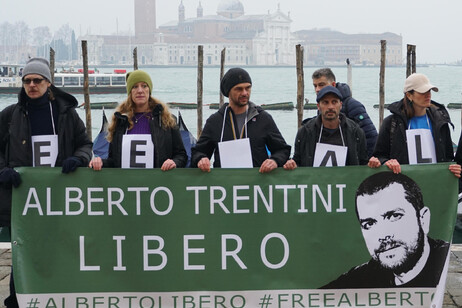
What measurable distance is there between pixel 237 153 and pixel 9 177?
1276 mm

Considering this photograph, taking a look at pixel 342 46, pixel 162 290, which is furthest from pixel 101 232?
pixel 342 46

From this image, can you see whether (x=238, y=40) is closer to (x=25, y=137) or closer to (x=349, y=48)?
(x=349, y=48)

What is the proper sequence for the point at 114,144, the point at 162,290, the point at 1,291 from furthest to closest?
the point at 1,291
the point at 114,144
the point at 162,290

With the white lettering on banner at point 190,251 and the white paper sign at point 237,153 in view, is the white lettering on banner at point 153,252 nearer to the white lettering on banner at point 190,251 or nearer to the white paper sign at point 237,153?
the white lettering on banner at point 190,251

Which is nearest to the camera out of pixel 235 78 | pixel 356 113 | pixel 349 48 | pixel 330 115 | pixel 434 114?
pixel 235 78

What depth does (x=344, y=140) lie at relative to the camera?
4.63m

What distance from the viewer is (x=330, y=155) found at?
4.65 m

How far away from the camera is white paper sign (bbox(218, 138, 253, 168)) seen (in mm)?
4539

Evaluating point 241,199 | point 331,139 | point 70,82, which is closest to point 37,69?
point 241,199

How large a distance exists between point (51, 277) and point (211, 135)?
1.20 metres

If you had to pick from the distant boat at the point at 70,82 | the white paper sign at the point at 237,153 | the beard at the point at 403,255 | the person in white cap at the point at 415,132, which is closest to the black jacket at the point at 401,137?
the person in white cap at the point at 415,132

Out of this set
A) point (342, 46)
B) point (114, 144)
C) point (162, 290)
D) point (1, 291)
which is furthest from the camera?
point (342, 46)

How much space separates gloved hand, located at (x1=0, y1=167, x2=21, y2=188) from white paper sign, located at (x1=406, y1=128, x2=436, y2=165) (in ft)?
7.41

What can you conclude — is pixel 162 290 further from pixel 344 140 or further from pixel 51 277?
pixel 344 140
